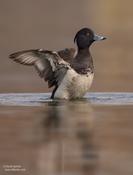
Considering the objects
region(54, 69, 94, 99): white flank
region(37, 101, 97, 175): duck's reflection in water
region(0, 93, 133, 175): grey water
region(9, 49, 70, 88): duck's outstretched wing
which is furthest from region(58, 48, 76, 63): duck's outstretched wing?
region(37, 101, 97, 175): duck's reflection in water

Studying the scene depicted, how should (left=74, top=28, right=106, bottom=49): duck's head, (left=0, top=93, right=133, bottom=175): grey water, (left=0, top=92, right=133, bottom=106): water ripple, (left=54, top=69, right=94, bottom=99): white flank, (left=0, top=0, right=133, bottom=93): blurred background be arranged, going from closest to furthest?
(left=0, top=93, right=133, bottom=175): grey water → (left=0, top=92, right=133, bottom=106): water ripple → (left=54, top=69, right=94, bottom=99): white flank → (left=74, top=28, right=106, bottom=49): duck's head → (left=0, top=0, right=133, bottom=93): blurred background

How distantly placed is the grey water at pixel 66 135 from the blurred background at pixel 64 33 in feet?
4.82

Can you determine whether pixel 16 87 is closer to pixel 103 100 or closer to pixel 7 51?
pixel 103 100

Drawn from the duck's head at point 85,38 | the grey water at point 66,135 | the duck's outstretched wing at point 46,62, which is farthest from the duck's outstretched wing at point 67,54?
the grey water at point 66,135

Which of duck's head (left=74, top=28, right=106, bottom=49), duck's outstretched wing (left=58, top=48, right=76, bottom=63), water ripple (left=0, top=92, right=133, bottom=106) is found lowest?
water ripple (left=0, top=92, right=133, bottom=106)

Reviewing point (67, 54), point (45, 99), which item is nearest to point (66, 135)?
point (45, 99)

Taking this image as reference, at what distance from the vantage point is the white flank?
13.4 m

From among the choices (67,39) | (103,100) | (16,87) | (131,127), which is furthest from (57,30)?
(131,127)

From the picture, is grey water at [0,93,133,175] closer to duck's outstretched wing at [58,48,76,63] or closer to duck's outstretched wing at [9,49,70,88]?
duck's outstretched wing at [9,49,70,88]

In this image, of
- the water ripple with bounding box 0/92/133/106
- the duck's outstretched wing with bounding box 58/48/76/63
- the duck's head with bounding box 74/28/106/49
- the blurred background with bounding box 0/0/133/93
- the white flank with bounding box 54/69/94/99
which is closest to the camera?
the water ripple with bounding box 0/92/133/106

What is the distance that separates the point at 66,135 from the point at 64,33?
542 inches

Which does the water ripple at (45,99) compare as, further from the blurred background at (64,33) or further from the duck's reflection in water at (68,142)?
the blurred background at (64,33)

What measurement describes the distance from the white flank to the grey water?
15 centimetres

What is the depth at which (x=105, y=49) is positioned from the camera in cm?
2139
